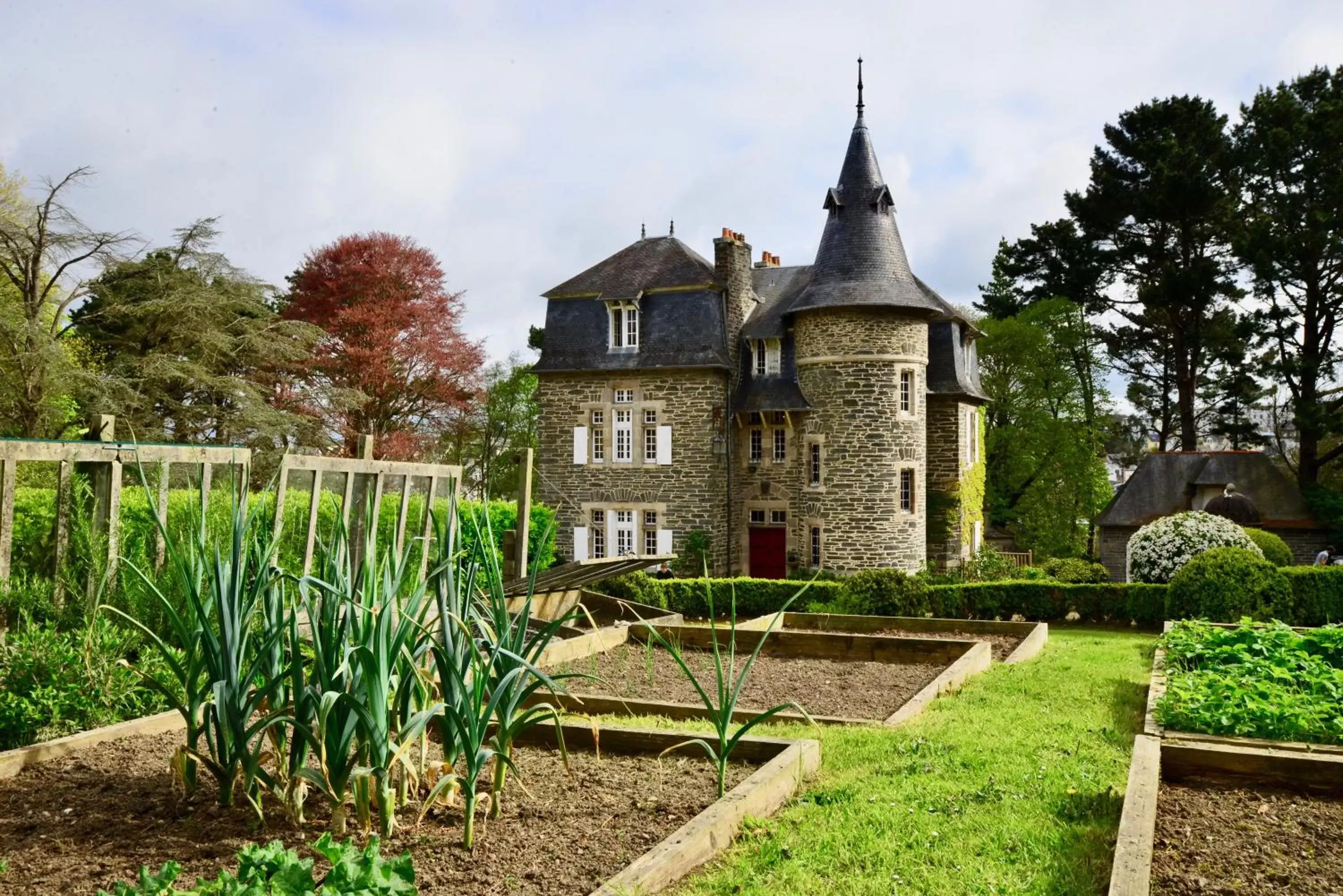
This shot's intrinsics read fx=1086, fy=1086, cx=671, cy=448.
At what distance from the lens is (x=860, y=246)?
25109mm

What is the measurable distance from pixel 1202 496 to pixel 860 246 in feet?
39.0

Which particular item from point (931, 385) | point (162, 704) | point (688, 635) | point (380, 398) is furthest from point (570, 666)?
point (380, 398)

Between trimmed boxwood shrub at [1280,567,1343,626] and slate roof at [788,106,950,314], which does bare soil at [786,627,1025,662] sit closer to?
trimmed boxwood shrub at [1280,567,1343,626]

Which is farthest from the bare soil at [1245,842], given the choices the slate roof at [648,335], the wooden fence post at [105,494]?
the slate roof at [648,335]

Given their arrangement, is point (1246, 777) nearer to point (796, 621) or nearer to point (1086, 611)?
point (796, 621)

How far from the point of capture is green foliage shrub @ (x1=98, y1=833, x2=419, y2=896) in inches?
120

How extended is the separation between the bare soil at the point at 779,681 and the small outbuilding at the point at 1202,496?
20623 millimetres

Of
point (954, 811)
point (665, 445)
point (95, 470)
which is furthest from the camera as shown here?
point (665, 445)

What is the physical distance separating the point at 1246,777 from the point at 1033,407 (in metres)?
30.4

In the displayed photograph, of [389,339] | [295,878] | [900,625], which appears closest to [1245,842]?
[295,878]

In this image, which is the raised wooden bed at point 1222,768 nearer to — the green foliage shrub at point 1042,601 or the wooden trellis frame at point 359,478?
the wooden trellis frame at point 359,478

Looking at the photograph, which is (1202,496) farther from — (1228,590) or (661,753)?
(661,753)

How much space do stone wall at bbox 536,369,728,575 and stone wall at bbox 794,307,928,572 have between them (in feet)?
8.67

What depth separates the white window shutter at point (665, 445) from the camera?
26.3m
